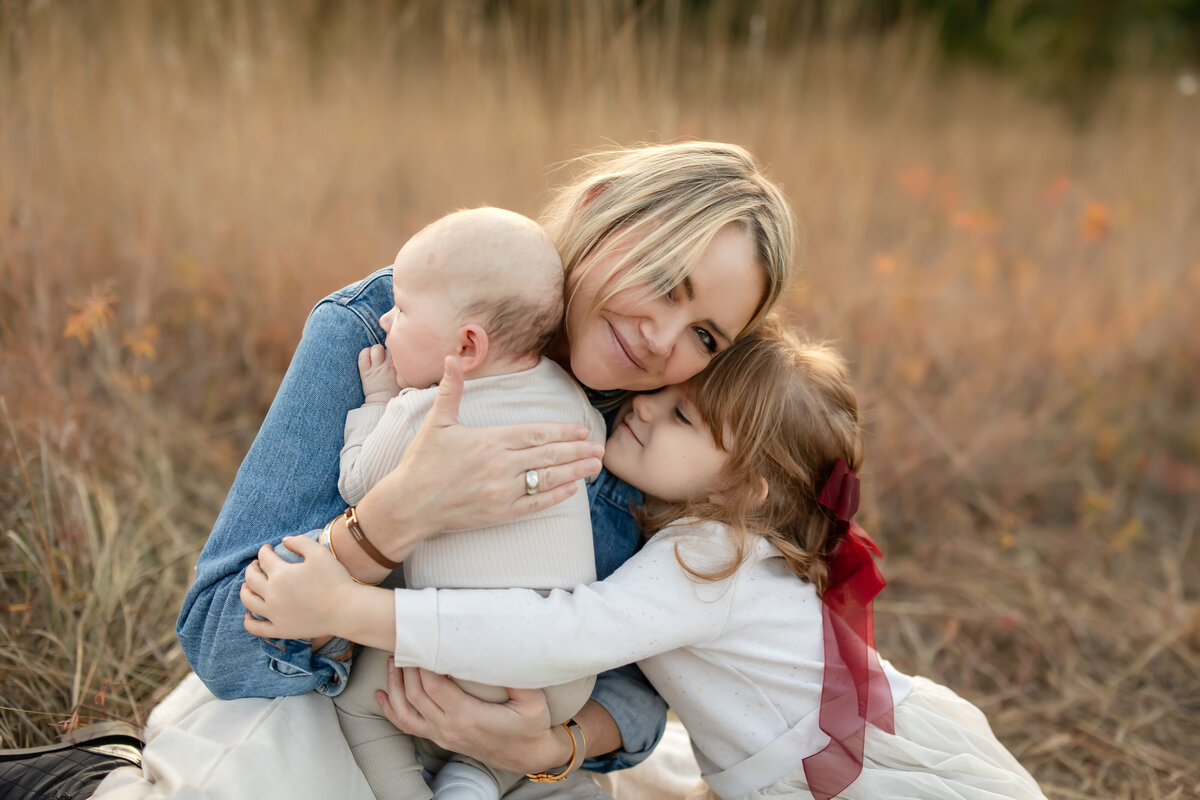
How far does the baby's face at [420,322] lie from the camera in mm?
1469

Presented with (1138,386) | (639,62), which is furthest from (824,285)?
(1138,386)

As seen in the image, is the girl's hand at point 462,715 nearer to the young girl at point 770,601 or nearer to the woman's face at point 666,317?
the young girl at point 770,601

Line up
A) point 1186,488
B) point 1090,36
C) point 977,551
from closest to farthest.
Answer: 1. point 977,551
2. point 1186,488
3. point 1090,36

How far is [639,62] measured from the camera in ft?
14.1

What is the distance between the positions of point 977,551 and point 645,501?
7.33 ft

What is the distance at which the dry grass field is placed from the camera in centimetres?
259

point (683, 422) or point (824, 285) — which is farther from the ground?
point (683, 422)

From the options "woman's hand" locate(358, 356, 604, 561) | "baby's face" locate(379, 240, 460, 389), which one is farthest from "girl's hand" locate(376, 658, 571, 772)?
"baby's face" locate(379, 240, 460, 389)

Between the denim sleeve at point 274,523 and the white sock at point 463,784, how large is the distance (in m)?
0.25

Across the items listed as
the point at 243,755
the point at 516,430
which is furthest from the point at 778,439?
the point at 243,755

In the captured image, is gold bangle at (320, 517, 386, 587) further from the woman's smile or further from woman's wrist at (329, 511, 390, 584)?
the woman's smile

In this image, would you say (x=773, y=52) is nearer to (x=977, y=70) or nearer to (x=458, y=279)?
(x=977, y=70)

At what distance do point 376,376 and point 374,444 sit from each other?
14 centimetres

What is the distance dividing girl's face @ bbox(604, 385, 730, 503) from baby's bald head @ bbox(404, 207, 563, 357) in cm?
32
